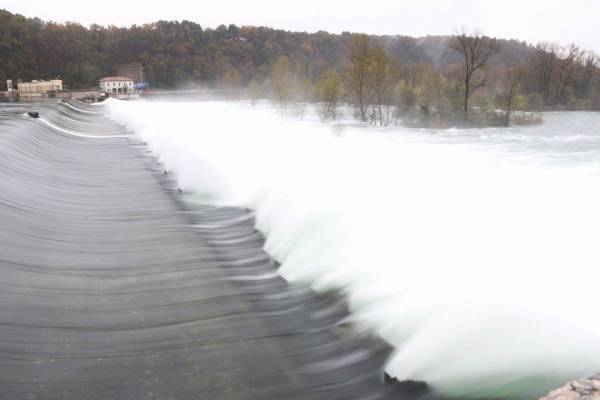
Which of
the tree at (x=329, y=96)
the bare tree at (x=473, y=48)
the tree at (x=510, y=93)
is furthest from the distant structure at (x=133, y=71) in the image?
the tree at (x=510, y=93)

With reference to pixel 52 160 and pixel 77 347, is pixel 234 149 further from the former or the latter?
pixel 77 347

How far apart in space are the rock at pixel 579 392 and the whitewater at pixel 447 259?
77 cm

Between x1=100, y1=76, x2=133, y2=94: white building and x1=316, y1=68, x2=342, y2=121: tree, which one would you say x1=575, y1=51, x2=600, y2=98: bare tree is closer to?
x1=316, y1=68, x2=342, y2=121: tree

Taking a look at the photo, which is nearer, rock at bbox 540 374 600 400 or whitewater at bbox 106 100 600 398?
rock at bbox 540 374 600 400

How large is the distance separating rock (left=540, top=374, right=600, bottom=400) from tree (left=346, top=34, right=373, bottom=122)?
155 ft

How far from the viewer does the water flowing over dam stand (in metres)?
4.73

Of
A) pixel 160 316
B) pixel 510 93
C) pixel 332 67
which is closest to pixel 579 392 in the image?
pixel 160 316

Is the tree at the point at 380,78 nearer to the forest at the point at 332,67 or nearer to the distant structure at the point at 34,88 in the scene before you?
the forest at the point at 332,67

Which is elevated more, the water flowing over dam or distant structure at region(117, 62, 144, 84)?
distant structure at region(117, 62, 144, 84)

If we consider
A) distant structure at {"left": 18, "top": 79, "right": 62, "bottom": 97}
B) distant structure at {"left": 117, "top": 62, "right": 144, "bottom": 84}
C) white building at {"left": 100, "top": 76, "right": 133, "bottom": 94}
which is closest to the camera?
distant structure at {"left": 18, "top": 79, "right": 62, "bottom": 97}

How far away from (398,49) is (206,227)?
484 feet

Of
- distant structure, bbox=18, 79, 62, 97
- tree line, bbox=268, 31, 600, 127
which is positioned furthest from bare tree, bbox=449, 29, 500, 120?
distant structure, bbox=18, 79, 62, 97

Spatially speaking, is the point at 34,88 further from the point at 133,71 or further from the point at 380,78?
the point at 380,78

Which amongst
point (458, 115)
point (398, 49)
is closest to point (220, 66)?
point (398, 49)
